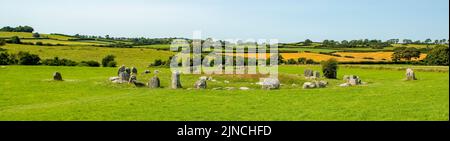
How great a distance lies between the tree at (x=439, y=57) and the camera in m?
71.8

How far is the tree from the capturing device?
7181 centimetres

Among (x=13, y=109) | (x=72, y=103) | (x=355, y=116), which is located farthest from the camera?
(x=72, y=103)

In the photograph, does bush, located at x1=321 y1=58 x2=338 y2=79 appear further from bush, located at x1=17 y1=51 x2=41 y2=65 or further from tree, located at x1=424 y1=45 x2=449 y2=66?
bush, located at x1=17 y1=51 x2=41 y2=65

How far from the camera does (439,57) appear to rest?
7219 cm

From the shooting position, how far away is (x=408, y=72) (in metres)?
38.5

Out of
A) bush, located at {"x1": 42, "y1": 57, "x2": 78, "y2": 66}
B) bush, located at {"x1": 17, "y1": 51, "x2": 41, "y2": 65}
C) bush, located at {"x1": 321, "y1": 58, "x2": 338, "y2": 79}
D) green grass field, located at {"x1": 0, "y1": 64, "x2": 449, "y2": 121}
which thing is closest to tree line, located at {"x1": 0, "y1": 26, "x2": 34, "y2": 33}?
bush, located at {"x1": 42, "y1": 57, "x2": 78, "y2": 66}

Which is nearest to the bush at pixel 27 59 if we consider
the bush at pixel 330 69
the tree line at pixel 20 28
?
the bush at pixel 330 69

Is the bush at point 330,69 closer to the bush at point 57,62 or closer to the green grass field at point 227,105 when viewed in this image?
the green grass field at point 227,105

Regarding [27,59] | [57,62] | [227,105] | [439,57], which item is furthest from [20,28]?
[227,105]

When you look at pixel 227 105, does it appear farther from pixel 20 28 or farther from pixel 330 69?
pixel 20 28

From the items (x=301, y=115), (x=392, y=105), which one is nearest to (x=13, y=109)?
(x=301, y=115)

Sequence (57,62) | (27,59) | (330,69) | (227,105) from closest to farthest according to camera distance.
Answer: (227,105) < (330,69) < (27,59) < (57,62)
